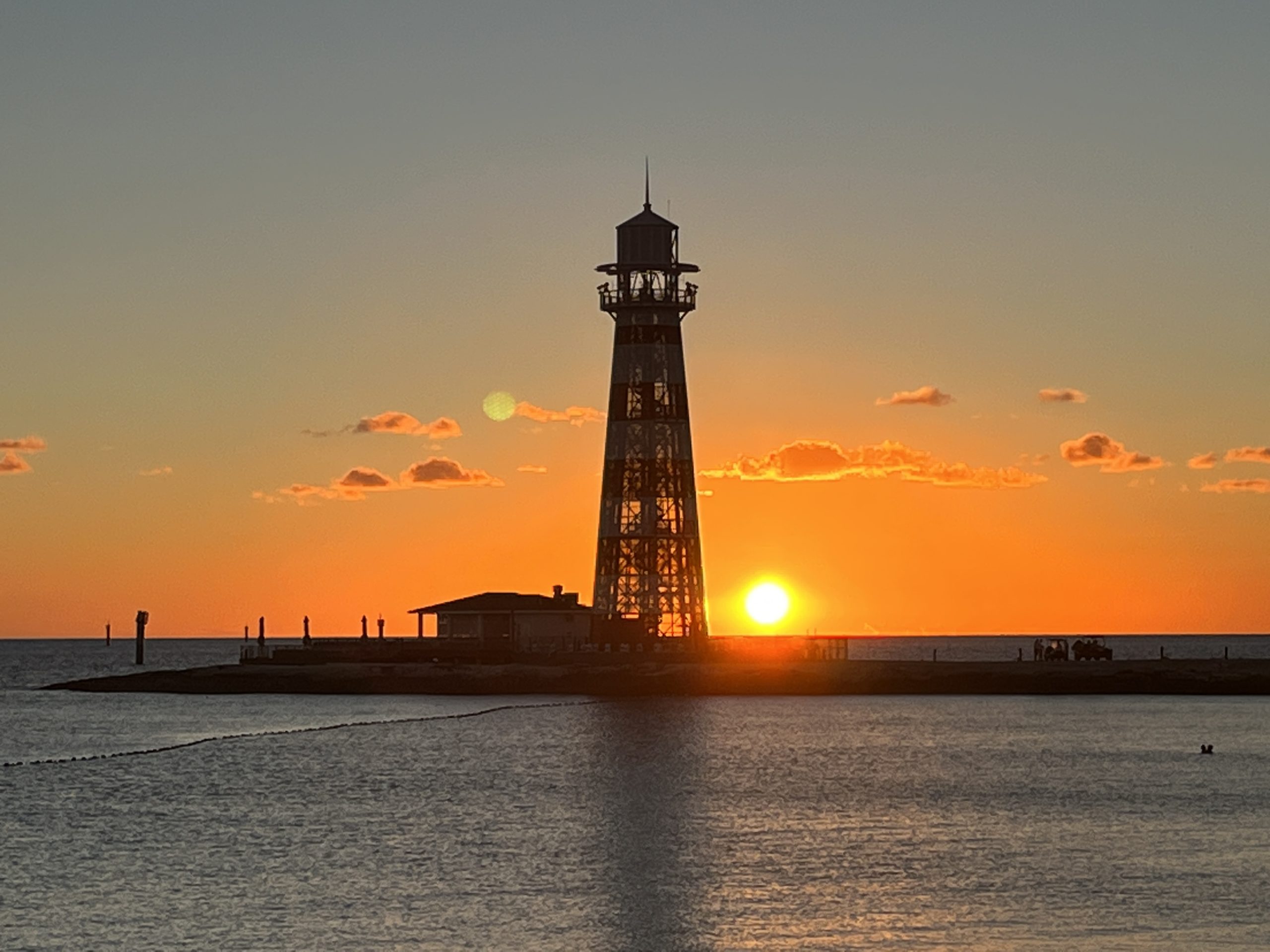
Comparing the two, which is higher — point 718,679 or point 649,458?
point 649,458

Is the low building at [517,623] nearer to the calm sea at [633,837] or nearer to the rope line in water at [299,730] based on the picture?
the rope line in water at [299,730]

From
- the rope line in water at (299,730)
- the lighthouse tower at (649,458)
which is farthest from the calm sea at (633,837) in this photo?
the lighthouse tower at (649,458)

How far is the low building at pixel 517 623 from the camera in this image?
118625mm

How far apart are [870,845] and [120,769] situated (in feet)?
97.2

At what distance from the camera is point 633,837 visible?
49.6 m

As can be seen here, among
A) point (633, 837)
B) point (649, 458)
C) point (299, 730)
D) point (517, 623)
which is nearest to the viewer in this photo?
point (633, 837)

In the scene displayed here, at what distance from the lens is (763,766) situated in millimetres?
68500

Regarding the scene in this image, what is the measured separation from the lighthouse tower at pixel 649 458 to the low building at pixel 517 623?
9.77m

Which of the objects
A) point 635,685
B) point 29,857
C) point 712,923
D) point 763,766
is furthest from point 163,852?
point 635,685

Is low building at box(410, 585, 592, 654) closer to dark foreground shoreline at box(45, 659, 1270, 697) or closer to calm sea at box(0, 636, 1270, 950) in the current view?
dark foreground shoreline at box(45, 659, 1270, 697)

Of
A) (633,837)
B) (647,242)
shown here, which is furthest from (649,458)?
(633,837)

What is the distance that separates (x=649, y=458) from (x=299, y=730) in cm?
2590

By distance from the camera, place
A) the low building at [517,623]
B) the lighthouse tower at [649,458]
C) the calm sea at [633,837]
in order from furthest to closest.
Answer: the low building at [517,623], the lighthouse tower at [649,458], the calm sea at [633,837]

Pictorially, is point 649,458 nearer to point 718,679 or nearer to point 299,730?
point 718,679
